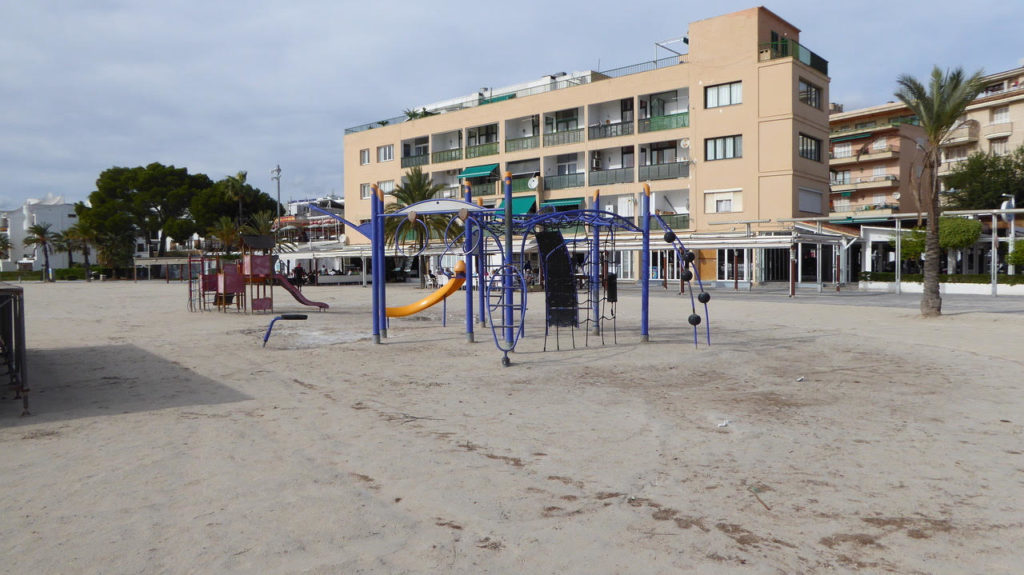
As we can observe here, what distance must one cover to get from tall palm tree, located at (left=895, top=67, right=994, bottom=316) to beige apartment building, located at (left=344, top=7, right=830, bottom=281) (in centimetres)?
1009

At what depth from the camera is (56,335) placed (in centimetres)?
1525

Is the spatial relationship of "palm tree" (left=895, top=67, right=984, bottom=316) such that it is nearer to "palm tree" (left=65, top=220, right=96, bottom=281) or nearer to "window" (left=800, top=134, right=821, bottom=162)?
Answer: "window" (left=800, top=134, right=821, bottom=162)

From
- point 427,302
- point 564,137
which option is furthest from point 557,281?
point 564,137

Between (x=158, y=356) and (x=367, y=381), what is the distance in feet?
15.4

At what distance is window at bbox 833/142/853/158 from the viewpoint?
192 feet

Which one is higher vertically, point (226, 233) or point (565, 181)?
point (565, 181)

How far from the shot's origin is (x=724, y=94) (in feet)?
129

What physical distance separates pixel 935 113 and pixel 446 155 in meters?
37.8

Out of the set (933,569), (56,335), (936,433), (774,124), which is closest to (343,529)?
(933,569)

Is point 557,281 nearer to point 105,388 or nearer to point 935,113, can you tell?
point 105,388

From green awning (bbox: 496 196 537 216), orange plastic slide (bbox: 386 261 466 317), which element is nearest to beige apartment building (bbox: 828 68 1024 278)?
green awning (bbox: 496 196 537 216)

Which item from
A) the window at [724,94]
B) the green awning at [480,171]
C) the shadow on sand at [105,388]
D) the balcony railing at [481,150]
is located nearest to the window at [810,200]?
the window at [724,94]

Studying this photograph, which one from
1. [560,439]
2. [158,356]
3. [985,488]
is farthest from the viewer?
[158,356]

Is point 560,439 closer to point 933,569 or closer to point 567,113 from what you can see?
point 933,569
